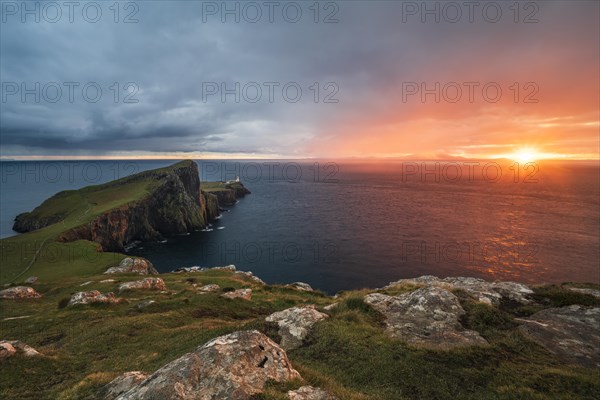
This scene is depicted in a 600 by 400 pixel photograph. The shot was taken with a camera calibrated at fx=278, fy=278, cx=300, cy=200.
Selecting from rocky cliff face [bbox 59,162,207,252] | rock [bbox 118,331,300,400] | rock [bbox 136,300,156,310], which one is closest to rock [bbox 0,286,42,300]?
rock [bbox 136,300,156,310]

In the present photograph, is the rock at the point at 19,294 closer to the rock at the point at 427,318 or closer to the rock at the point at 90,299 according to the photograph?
the rock at the point at 90,299

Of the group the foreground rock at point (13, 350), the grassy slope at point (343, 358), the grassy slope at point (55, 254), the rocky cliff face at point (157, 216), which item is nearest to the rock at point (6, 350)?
the foreground rock at point (13, 350)

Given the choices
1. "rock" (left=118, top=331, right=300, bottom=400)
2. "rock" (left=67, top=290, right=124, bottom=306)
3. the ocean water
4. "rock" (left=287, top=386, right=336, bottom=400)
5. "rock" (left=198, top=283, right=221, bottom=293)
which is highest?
"rock" (left=118, top=331, right=300, bottom=400)

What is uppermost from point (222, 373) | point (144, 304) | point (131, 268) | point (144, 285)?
point (222, 373)

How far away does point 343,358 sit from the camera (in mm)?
16156

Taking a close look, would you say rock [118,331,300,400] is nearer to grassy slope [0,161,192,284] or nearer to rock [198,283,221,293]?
rock [198,283,221,293]

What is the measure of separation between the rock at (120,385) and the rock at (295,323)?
8.64 metres

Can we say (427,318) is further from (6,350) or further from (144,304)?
(144,304)

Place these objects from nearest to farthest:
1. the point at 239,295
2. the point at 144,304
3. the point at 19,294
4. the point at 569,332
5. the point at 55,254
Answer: the point at 569,332 < the point at 144,304 < the point at 239,295 < the point at 19,294 < the point at 55,254

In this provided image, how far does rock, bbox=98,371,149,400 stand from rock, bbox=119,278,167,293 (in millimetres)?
31256

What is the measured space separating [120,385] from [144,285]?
108ft

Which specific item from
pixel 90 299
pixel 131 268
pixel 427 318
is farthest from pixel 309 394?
pixel 131 268

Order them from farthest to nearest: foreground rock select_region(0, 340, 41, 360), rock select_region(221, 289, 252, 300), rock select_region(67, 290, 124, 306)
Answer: rock select_region(221, 289, 252, 300)
rock select_region(67, 290, 124, 306)
foreground rock select_region(0, 340, 41, 360)

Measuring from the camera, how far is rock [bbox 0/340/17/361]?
17389 mm
